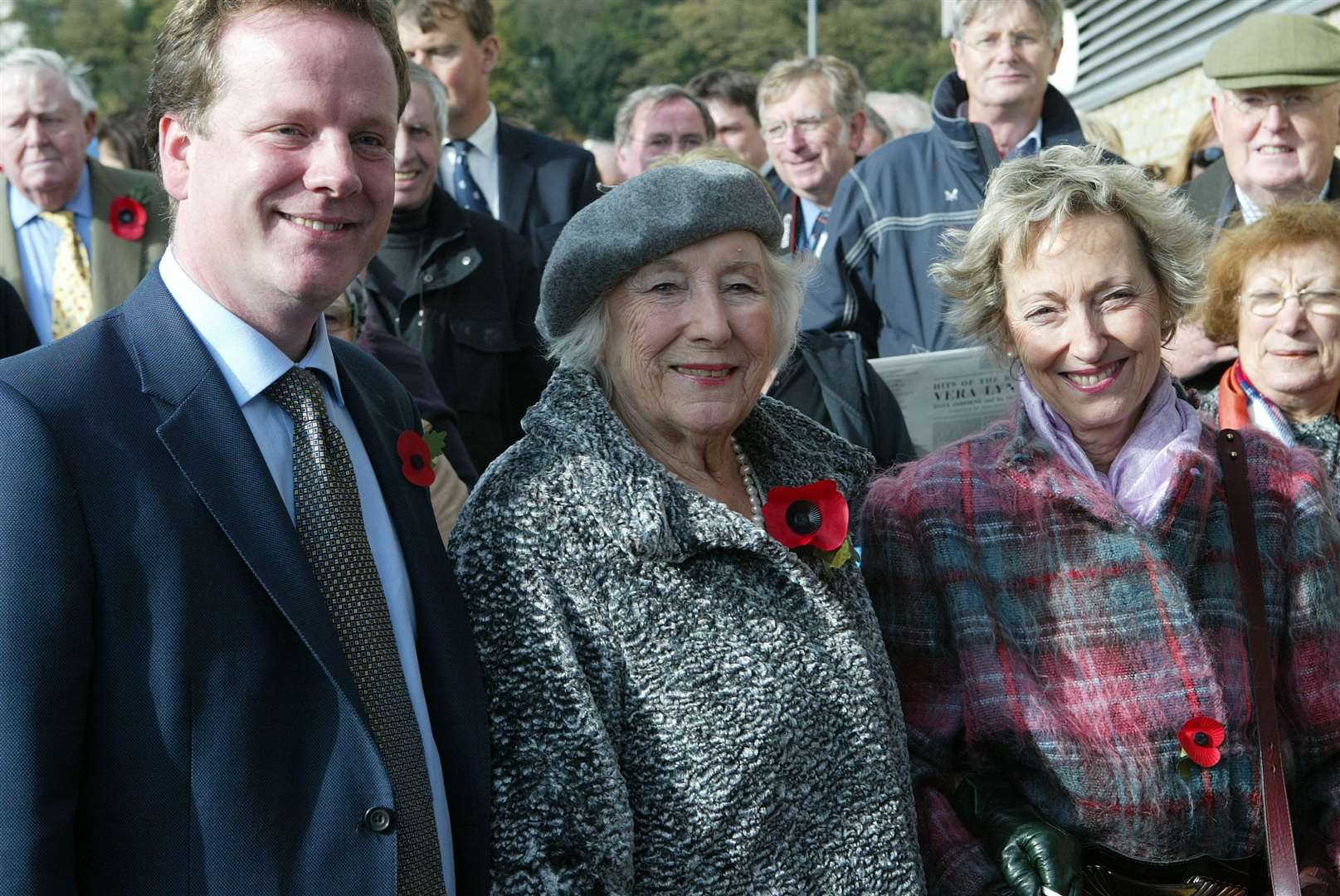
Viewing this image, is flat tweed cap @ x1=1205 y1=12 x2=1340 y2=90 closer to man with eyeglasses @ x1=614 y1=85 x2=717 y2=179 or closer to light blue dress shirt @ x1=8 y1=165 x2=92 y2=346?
man with eyeglasses @ x1=614 y1=85 x2=717 y2=179

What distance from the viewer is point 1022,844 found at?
107 inches

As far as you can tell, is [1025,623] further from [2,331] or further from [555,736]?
[2,331]

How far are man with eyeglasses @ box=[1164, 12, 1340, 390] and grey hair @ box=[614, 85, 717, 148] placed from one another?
2627mm

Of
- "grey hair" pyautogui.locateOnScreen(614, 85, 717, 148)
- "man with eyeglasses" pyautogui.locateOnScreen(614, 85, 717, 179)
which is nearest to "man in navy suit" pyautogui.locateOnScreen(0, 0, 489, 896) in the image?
"man with eyeglasses" pyautogui.locateOnScreen(614, 85, 717, 179)

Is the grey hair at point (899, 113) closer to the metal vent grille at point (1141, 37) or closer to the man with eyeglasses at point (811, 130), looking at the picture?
the metal vent grille at point (1141, 37)

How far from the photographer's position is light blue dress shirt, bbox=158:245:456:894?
6.99 ft

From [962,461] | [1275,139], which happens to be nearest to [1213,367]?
[1275,139]

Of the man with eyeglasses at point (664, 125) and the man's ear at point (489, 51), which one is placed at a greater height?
the man's ear at point (489, 51)

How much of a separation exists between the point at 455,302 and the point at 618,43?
60.1 metres

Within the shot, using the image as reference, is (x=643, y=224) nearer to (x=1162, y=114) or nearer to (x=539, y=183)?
(x=539, y=183)

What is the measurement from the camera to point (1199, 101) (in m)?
11.1

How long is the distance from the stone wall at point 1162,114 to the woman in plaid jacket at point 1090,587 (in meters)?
8.33

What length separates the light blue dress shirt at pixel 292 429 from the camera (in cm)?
213

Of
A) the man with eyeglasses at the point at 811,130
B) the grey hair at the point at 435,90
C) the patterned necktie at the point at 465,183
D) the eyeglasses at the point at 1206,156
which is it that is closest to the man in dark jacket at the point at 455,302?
the grey hair at the point at 435,90
